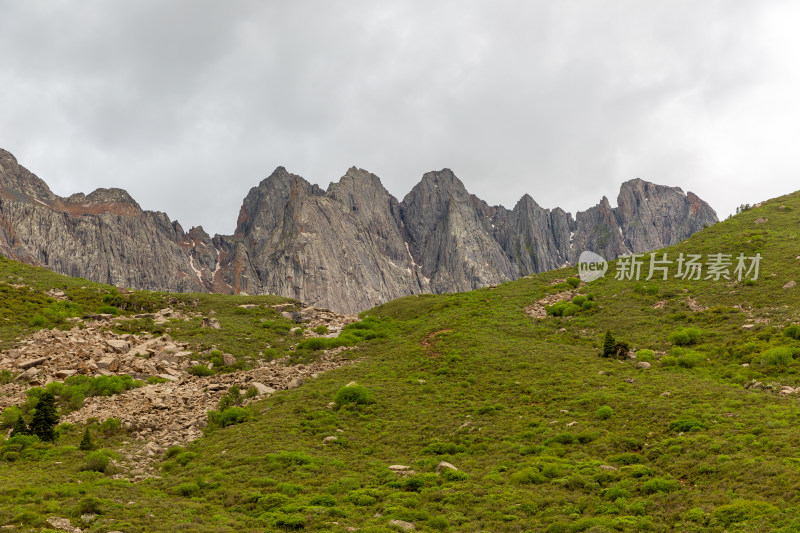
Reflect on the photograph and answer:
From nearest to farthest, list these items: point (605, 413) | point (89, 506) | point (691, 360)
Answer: point (89, 506)
point (605, 413)
point (691, 360)

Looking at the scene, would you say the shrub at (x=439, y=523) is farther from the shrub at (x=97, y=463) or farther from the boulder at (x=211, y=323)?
the boulder at (x=211, y=323)

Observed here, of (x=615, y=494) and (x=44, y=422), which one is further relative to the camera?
(x=44, y=422)

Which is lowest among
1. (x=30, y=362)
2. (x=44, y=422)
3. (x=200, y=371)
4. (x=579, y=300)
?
(x=44, y=422)

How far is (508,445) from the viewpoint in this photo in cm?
2408

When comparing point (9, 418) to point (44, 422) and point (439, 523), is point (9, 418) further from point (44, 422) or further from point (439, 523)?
point (439, 523)

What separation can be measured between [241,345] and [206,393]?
13.0 m

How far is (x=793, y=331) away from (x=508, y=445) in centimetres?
2487

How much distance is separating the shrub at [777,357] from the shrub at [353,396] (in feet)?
81.1

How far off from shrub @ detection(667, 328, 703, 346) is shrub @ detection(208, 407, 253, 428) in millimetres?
32817

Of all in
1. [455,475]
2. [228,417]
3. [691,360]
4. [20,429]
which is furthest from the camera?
[691,360]

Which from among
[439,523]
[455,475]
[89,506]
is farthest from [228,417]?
[439,523]

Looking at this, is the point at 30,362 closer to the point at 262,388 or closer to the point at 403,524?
the point at 262,388

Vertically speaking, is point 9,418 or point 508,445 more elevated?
point 9,418

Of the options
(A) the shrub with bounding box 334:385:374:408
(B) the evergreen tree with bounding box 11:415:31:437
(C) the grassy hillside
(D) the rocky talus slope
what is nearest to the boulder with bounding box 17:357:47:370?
(D) the rocky talus slope
